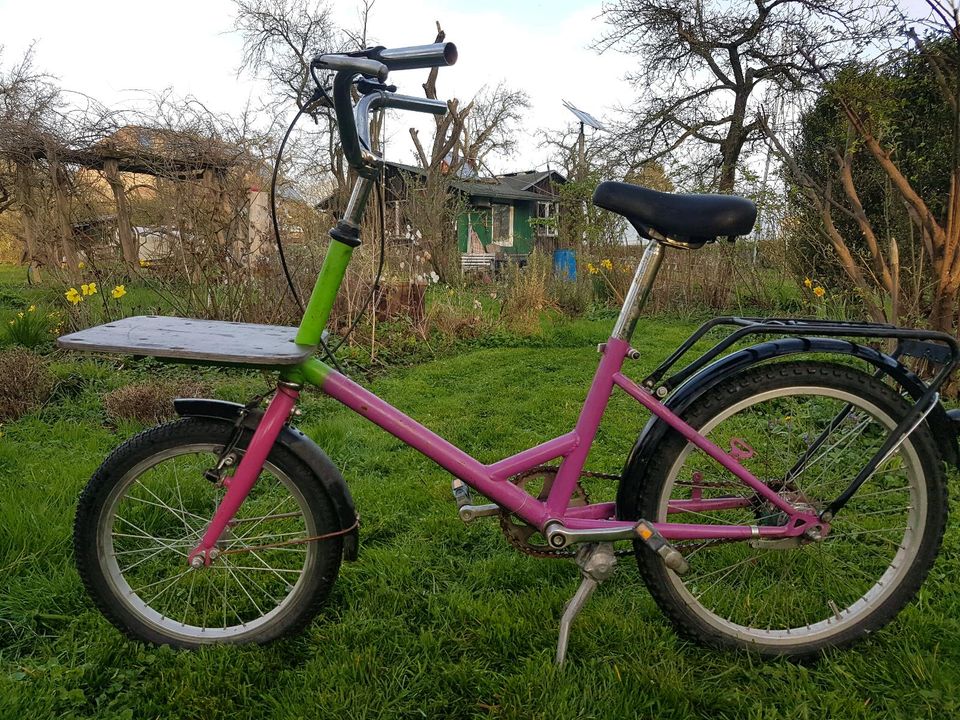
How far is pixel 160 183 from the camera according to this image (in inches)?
185

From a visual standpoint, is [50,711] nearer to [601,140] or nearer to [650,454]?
[650,454]

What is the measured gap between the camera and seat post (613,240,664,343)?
1.61 metres

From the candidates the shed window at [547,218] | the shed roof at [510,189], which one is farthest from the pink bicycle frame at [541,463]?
the shed roof at [510,189]

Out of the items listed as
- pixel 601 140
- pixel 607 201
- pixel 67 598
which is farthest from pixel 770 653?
pixel 601 140

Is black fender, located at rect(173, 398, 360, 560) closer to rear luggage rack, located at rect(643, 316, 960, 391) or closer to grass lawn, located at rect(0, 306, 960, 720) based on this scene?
grass lawn, located at rect(0, 306, 960, 720)

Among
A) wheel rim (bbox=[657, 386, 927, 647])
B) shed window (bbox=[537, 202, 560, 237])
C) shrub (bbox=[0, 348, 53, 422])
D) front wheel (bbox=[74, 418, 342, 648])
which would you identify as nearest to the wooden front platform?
front wheel (bbox=[74, 418, 342, 648])

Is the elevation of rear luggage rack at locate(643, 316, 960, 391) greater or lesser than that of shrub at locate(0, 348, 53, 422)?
greater

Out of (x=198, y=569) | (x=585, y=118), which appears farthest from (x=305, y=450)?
(x=585, y=118)

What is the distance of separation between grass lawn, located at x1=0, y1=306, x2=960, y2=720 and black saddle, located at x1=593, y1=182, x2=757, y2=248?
3.76ft

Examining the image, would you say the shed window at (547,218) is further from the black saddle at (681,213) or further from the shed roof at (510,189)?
the black saddle at (681,213)

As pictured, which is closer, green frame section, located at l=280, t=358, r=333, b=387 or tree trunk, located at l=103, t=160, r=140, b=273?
green frame section, located at l=280, t=358, r=333, b=387

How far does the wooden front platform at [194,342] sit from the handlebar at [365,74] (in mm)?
516

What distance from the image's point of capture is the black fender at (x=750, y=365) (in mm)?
1560

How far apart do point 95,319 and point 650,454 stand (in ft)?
17.1
